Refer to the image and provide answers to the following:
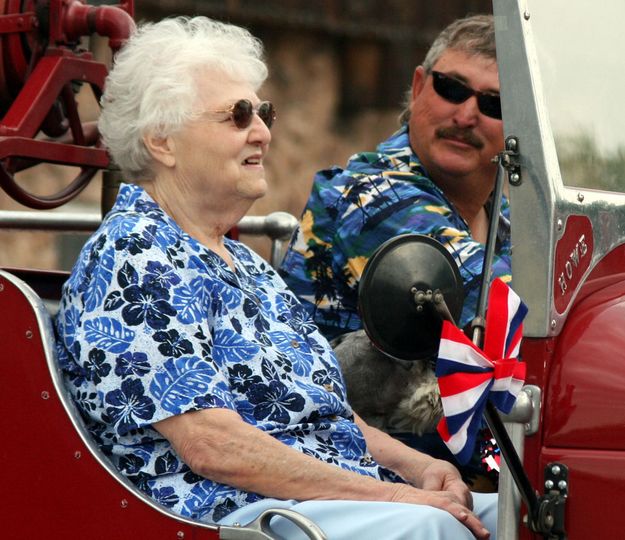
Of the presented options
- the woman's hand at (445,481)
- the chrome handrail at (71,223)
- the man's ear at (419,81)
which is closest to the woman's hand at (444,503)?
the woman's hand at (445,481)

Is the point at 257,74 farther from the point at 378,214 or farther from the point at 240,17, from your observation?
the point at 240,17

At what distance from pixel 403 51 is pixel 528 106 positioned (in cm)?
688

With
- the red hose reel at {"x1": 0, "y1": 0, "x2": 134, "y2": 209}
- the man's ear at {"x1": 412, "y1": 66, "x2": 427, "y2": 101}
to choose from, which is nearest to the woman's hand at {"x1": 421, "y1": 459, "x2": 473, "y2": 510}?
the man's ear at {"x1": 412, "y1": 66, "x2": 427, "y2": 101}

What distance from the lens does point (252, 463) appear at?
2.35m

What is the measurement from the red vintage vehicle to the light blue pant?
0.08 m

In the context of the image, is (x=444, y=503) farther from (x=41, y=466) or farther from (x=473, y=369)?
(x=41, y=466)

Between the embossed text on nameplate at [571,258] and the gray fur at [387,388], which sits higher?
the embossed text on nameplate at [571,258]

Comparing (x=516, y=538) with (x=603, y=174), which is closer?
(x=516, y=538)

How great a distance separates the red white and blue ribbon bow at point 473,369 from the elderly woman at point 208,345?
365 millimetres

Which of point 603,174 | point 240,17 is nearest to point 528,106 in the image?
point 603,174

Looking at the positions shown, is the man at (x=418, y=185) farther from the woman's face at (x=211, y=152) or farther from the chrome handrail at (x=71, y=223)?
the chrome handrail at (x=71, y=223)

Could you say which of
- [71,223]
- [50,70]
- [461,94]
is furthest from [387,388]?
[50,70]

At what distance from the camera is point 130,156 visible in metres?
2.75

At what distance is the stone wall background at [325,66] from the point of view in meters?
8.02
